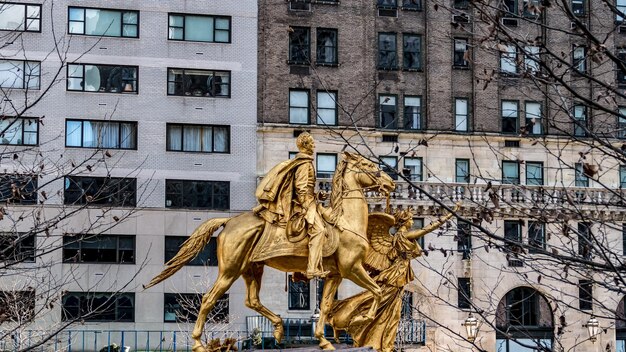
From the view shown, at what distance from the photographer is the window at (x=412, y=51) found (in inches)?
2589

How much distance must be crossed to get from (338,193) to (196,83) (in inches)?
1604

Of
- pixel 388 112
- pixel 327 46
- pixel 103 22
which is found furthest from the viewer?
pixel 388 112

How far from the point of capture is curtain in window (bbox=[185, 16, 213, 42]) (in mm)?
62781

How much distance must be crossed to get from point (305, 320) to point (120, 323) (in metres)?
8.57

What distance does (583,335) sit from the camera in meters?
66.1

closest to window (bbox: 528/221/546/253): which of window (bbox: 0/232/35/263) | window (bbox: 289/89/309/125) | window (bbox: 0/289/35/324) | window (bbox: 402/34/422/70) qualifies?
window (bbox: 0/232/35/263)

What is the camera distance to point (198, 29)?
2474 inches

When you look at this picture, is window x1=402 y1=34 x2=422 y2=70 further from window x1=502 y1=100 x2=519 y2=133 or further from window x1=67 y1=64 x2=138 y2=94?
window x1=67 y1=64 x2=138 y2=94

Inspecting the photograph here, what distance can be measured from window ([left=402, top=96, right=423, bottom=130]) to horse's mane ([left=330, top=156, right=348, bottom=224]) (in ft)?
141

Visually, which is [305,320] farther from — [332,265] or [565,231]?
[565,231]

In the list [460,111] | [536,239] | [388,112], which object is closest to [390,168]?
[536,239]

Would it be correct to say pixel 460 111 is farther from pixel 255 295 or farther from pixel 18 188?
pixel 18 188

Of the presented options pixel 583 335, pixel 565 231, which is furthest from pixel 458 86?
pixel 565 231

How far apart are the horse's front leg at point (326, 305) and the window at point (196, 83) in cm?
4038
